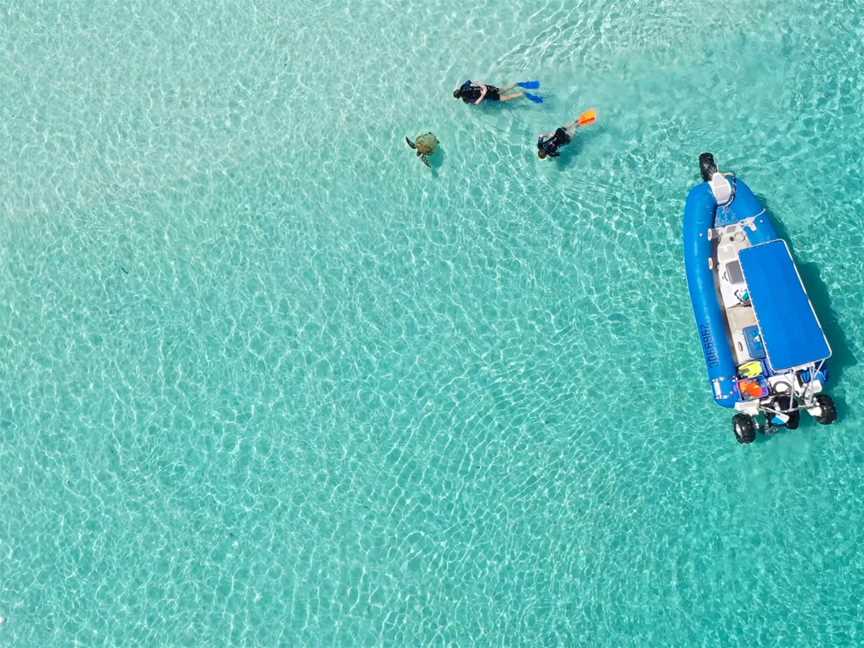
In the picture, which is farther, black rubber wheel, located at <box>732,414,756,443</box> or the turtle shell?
the turtle shell

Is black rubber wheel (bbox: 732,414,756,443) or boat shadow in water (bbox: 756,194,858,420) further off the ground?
boat shadow in water (bbox: 756,194,858,420)

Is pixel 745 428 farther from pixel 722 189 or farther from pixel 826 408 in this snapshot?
pixel 722 189

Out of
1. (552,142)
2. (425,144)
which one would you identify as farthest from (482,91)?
(552,142)

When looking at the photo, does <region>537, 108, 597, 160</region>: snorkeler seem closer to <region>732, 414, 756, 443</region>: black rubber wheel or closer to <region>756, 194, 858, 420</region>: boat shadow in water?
<region>756, 194, 858, 420</region>: boat shadow in water

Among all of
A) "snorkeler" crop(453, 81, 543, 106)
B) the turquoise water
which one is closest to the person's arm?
"snorkeler" crop(453, 81, 543, 106)

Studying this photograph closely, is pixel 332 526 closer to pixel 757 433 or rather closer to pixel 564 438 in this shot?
pixel 564 438

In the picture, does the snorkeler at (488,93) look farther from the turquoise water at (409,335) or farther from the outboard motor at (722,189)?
the outboard motor at (722,189)

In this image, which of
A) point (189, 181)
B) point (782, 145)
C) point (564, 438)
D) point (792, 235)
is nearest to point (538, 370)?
point (564, 438)
